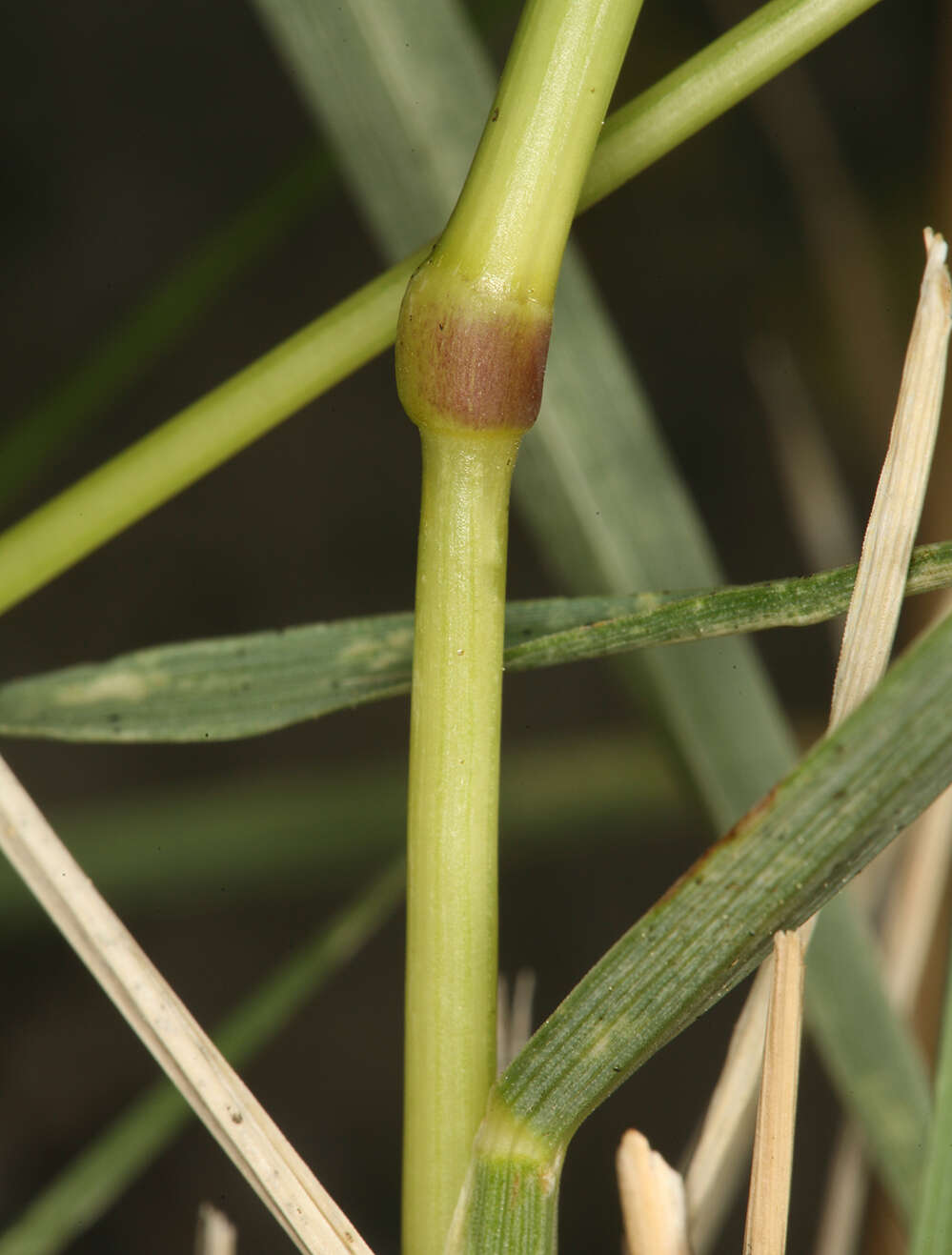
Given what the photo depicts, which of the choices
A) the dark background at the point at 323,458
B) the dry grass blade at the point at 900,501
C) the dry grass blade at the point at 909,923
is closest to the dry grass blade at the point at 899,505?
the dry grass blade at the point at 900,501

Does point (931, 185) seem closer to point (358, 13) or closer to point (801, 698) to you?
point (801, 698)

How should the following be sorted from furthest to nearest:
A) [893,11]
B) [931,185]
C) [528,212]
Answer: [893,11], [931,185], [528,212]

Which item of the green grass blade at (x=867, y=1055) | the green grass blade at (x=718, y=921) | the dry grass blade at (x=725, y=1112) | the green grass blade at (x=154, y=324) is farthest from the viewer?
the green grass blade at (x=154, y=324)

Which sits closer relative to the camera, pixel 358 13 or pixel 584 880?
pixel 358 13

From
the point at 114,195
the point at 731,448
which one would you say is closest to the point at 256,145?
the point at 114,195

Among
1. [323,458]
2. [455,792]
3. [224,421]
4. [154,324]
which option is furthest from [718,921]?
[323,458]

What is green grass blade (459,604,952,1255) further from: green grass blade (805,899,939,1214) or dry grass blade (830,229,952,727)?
green grass blade (805,899,939,1214)

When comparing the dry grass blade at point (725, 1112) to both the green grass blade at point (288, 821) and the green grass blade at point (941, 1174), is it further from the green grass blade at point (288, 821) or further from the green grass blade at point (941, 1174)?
the green grass blade at point (288, 821)
